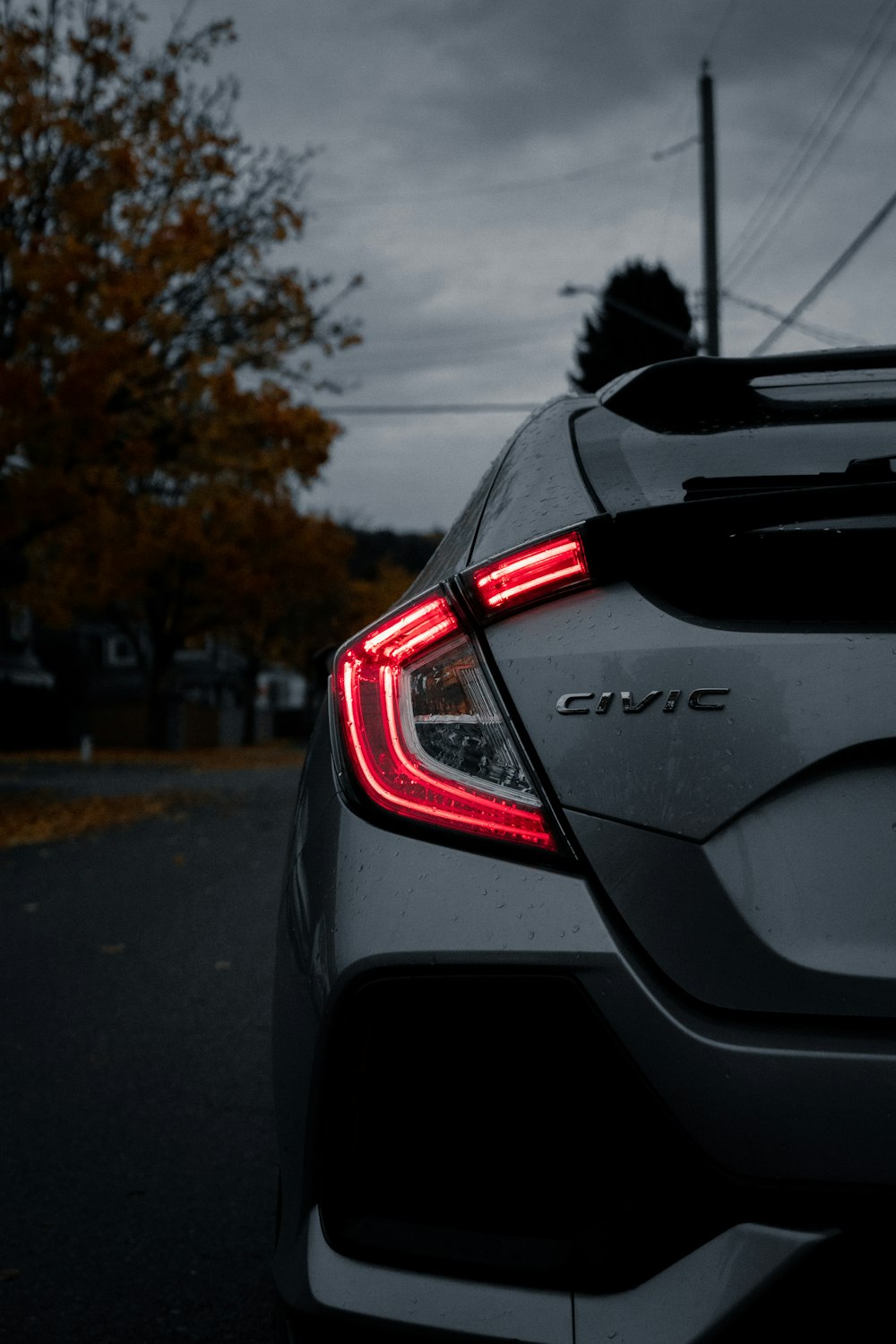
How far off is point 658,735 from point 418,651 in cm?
36

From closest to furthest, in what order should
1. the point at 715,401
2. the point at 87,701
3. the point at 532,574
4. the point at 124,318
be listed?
1. the point at 532,574
2. the point at 715,401
3. the point at 124,318
4. the point at 87,701

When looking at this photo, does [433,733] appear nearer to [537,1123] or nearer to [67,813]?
[537,1123]

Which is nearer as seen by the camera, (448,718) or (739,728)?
(739,728)

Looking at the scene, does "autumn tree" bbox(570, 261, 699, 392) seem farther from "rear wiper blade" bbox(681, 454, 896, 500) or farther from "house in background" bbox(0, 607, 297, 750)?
"rear wiper blade" bbox(681, 454, 896, 500)

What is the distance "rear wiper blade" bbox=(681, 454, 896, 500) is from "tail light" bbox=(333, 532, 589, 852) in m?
0.21

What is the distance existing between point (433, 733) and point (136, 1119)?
278cm

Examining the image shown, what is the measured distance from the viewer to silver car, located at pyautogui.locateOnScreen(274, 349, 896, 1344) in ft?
4.66

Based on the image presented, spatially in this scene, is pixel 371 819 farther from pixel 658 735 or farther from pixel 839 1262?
pixel 839 1262

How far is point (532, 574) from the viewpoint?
5.59 feet

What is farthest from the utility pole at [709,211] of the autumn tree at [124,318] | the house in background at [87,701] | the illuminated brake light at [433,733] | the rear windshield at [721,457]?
the house in background at [87,701]

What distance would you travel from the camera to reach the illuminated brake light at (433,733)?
1.62 meters

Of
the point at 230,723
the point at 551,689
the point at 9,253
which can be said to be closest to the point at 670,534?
the point at 551,689

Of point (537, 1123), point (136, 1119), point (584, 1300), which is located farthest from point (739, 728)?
point (136, 1119)

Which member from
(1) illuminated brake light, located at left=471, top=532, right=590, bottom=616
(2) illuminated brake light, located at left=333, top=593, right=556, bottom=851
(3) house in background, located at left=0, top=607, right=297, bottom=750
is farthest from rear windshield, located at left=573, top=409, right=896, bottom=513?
(3) house in background, located at left=0, top=607, right=297, bottom=750
